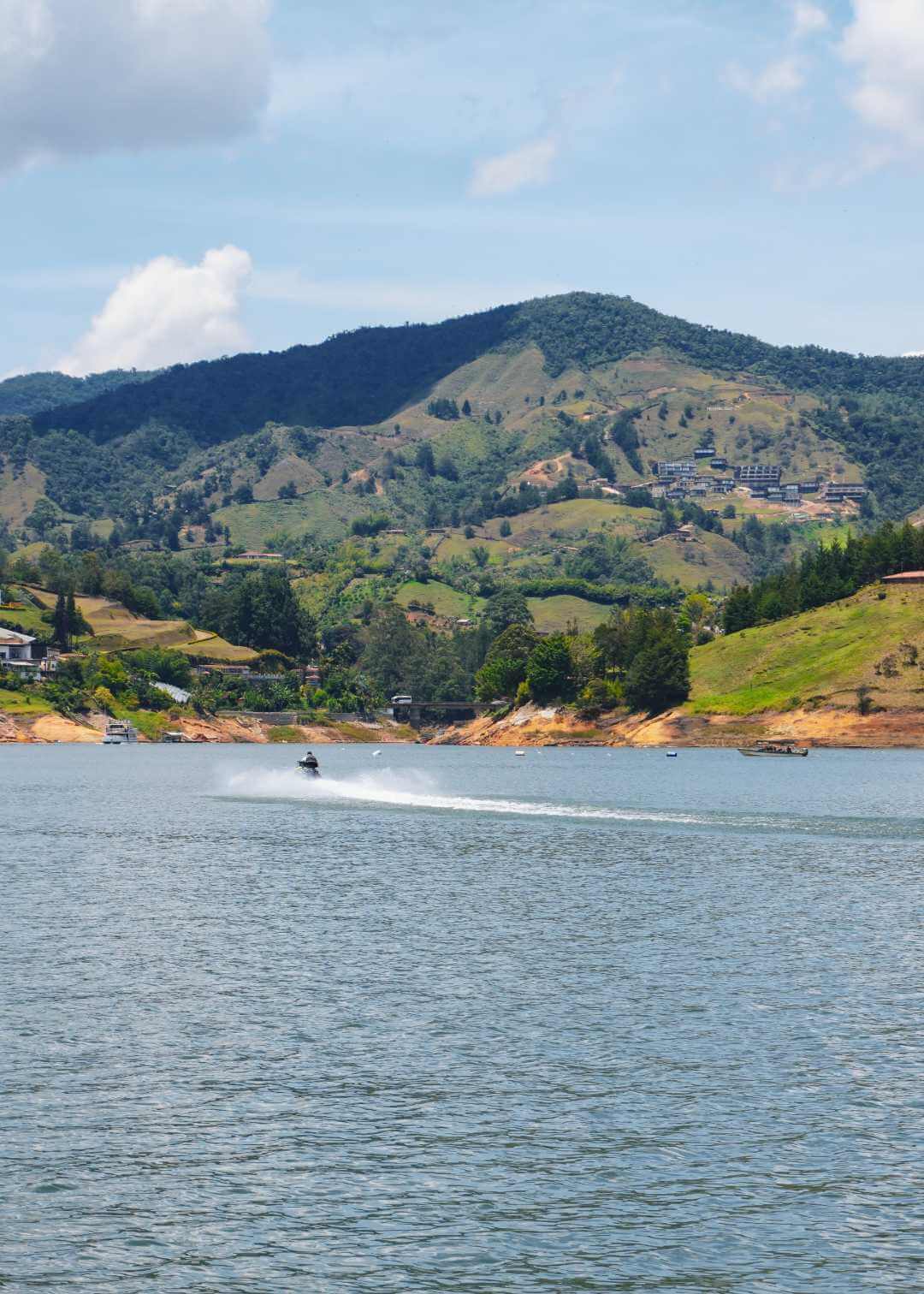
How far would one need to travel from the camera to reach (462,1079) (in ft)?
135

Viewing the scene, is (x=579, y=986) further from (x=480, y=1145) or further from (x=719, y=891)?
(x=719, y=891)

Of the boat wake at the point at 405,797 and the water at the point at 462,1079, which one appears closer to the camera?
the water at the point at 462,1079

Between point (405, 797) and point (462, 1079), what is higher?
point (462, 1079)

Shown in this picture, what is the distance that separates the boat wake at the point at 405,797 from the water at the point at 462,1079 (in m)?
33.3

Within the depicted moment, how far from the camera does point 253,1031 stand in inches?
1841

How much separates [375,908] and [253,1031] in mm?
26855

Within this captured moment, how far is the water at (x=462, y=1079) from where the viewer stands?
29.4 metres

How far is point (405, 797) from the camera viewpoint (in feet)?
493

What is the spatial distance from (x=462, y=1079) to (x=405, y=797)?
358 ft

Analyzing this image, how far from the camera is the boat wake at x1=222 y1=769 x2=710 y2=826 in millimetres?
123688

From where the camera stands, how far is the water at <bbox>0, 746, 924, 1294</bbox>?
2942 centimetres

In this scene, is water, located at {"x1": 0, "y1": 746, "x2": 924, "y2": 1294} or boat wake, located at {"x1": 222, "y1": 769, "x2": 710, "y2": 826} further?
boat wake, located at {"x1": 222, "y1": 769, "x2": 710, "y2": 826}

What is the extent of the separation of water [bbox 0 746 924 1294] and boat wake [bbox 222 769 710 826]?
3332cm

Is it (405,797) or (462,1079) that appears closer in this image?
(462,1079)
